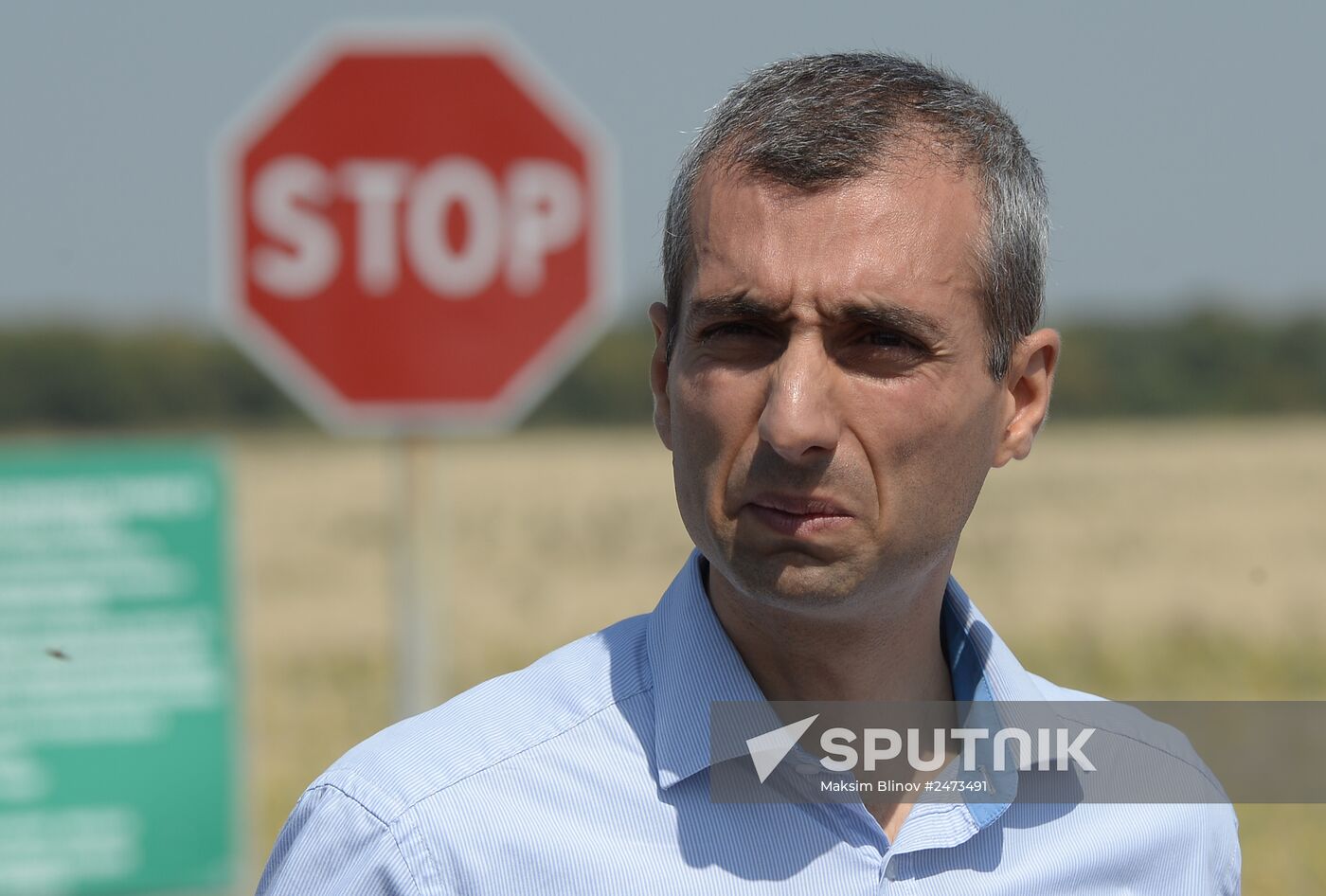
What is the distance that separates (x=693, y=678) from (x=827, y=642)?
183mm

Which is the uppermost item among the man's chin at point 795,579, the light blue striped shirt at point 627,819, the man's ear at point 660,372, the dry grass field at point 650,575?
the man's ear at point 660,372

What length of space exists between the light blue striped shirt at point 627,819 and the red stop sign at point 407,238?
2.04 meters

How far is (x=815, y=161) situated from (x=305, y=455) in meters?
43.9

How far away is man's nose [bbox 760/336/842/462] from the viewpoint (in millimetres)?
1828

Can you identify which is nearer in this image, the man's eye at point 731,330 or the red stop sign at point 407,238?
the man's eye at point 731,330

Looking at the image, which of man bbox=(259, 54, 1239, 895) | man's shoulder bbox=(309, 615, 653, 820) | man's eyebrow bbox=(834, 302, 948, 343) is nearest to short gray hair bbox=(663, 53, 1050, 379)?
man bbox=(259, 54, 1239, 895)

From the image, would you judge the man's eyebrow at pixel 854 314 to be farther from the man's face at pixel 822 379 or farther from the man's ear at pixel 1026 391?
the man's ear at pixel 1026 391

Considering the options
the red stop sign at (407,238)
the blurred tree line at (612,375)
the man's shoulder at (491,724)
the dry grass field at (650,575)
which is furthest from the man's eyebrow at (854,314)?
the blurred tree line at (612,375)

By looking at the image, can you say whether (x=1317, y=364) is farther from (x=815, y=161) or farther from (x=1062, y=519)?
(x=815, y=161)

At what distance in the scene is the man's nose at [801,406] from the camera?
6.00ft

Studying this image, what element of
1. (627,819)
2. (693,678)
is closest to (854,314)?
(693,678)

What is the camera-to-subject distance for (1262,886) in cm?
657

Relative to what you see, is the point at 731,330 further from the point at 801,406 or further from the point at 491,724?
the point at 491,724

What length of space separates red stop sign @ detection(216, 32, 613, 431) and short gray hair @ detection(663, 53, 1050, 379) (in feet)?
6.45
